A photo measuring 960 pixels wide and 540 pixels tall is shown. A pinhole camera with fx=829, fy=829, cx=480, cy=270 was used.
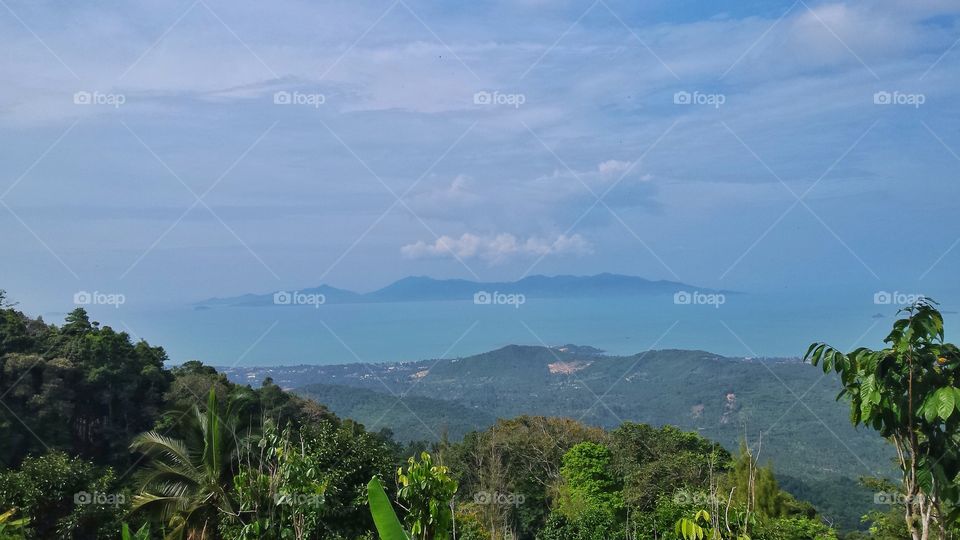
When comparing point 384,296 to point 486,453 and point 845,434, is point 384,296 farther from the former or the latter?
point 486,453

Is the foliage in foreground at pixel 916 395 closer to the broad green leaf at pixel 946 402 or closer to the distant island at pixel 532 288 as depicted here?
the broad green leaf at pixel 946 402

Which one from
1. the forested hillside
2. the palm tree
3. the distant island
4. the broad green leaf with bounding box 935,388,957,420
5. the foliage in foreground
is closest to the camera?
the broad green leaf with bounding box 935,388,957,420

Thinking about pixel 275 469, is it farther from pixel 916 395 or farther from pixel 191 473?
pixel 191 473

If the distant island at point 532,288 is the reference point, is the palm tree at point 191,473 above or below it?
below

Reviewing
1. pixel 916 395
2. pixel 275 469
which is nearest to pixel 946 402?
pixel 916 395

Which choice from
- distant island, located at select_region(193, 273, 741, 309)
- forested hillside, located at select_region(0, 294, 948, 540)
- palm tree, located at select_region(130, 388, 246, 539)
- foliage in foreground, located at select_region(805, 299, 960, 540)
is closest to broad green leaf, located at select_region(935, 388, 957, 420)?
foliage in foreground, located at select_region(805, 299, 960, 540)

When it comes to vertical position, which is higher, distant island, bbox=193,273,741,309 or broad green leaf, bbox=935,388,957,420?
distant island, bbox=193,273,741,309

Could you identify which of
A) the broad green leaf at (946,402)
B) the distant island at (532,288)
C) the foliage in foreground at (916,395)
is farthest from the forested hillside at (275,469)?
the distant island at (532,288)

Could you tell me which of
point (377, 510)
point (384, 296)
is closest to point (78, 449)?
point (377, 510)

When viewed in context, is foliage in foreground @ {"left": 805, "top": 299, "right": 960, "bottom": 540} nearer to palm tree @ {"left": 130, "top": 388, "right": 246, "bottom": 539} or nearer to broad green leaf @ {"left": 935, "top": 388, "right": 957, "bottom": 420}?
broad green leaf @ {"left": 935, "top": 388, "right": 957, "bottom": 420}
